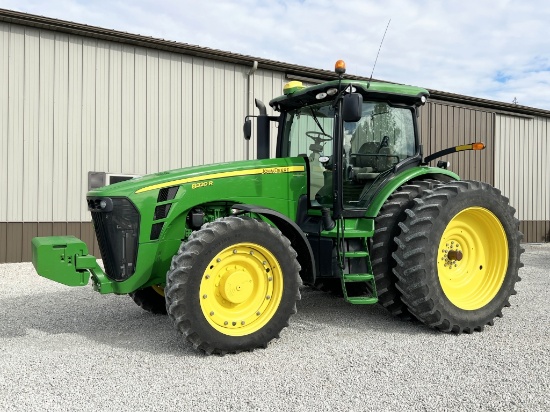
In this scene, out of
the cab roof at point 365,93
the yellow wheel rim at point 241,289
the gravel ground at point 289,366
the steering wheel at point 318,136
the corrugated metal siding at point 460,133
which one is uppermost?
the corrugated metal siding at point 460,133

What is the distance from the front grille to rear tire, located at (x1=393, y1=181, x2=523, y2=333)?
86.1 inches

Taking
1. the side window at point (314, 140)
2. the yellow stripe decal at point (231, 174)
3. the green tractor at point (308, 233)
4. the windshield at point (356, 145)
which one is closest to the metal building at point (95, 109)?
the green tractor at point (308, 233)

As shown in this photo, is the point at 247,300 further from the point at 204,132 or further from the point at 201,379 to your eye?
the point at 204,132

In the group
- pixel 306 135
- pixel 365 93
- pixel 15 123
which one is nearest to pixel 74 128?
pixel 15 123

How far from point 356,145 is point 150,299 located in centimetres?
251

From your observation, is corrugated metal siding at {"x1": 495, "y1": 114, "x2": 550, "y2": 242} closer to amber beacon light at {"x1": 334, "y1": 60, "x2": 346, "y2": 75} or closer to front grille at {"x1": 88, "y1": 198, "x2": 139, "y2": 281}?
amber beacon light at {"x1": 334, "y1": 60, "x2": 346, "y2": 75}

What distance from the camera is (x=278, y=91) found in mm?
11367

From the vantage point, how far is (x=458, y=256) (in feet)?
15.6

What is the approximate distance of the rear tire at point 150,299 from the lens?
5.12 m

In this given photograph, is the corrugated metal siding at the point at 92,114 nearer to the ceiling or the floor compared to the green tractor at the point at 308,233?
nearer to the ceiling

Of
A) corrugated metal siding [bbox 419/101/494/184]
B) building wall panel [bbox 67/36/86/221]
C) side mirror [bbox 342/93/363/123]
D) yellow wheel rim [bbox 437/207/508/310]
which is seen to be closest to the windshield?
side mirror [bbox 342/93/363/123]

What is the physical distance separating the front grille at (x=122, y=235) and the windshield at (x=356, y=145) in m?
1.65

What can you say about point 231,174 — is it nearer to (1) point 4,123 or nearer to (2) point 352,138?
(2) point 352,138

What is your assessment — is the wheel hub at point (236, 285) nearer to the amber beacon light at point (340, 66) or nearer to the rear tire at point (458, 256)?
the rear tire at point (458, 256)
